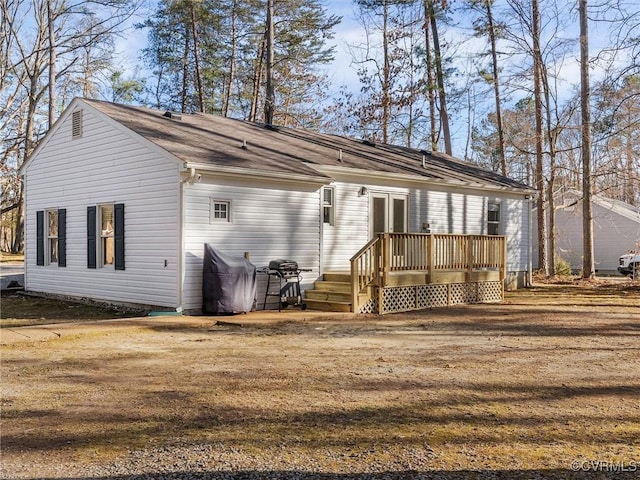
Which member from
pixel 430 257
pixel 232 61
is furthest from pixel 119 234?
pixel 232 61

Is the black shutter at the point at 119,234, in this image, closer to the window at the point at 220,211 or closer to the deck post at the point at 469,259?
the window at the point at 220,211

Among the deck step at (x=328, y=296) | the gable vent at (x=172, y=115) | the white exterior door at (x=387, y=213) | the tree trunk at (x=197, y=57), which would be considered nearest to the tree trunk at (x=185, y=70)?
the tree trunk at (x=197, y=57)

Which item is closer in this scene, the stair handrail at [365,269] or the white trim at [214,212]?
the white trim at [214,212]

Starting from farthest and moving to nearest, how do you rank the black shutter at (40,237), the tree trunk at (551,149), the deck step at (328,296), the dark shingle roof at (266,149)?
1. the tree trunk at (551,149)
2. the black shutter at (40,237)
3. the deck step at (328,296)
4. the dark shingle roof at (266,149)

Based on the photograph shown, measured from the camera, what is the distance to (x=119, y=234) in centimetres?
1312

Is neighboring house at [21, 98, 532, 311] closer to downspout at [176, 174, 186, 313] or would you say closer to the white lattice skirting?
downspout at [176, 174, 186, 313]

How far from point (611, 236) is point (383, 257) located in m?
24.4

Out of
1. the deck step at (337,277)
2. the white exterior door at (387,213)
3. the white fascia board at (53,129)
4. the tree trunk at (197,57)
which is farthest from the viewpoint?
the tree trunk at (197,57)

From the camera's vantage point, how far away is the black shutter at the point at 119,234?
13.1m

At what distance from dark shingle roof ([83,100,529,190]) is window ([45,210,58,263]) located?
11.2 ft

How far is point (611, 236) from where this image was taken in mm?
32438

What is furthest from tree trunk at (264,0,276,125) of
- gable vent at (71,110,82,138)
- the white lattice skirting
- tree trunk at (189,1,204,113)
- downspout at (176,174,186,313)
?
downspout at (176,174,186,313)

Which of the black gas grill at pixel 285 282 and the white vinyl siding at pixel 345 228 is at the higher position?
the white vinyl siding at pixel 345 228

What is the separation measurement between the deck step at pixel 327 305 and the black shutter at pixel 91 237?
16.5ft
